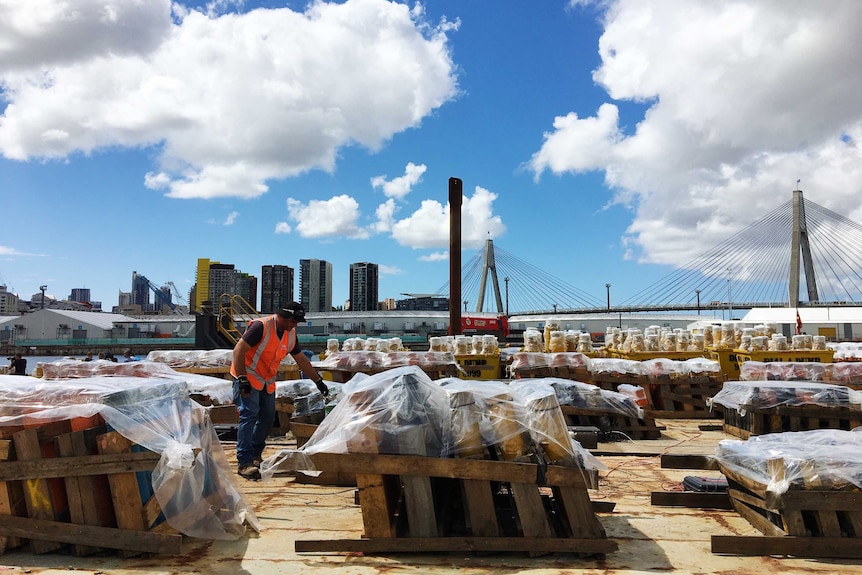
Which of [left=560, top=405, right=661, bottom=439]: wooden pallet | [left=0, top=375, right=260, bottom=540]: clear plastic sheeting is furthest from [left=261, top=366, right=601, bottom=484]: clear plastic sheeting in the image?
[left=560, top=405, right=661, bottom=439]: wooden pallet

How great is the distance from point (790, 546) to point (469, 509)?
2.02 metres

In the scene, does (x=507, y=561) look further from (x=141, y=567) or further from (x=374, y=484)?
(x=141, y=567)

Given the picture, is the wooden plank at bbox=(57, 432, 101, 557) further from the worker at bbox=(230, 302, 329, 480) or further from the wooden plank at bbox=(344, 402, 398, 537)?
the worker at bbox=(230, 302, 329, 480)

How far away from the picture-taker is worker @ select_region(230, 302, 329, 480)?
5637 mm

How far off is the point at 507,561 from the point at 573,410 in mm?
4645

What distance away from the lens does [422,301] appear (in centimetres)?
11438

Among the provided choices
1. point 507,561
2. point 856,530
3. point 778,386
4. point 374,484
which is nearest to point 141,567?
point 374,484

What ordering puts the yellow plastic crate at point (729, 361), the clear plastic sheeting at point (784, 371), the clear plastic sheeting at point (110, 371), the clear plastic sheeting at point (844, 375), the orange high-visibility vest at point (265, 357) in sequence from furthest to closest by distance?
the yellow plastic crate at point (729, 361)
the clear plastic sheeting at point (844, 375)
the clear plastic sheeting at point (784, 371)
the clear plastic sheeting at point (110, 371)
the orange high-visibility vest at point (265, 357)

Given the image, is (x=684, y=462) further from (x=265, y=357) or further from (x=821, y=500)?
(x=265, y=357)

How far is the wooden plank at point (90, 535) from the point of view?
3617 mm

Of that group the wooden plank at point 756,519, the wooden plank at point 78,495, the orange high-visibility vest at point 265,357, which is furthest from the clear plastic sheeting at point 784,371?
the wooden plank at point 78,495

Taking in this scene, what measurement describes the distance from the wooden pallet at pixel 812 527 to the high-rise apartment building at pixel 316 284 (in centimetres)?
11399

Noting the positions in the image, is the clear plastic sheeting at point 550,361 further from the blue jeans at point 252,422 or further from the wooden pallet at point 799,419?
the blue jeans at point 252,422

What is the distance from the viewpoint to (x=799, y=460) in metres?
3.86
